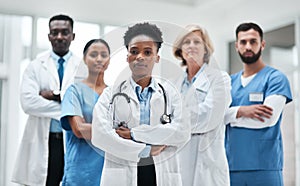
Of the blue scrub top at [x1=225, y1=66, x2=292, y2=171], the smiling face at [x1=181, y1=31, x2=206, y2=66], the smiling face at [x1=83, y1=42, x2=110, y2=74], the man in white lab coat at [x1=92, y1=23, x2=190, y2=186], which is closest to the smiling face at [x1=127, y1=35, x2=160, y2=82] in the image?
the man in white lab coat at [x1=92, y1=23, x2=190, y2=186]

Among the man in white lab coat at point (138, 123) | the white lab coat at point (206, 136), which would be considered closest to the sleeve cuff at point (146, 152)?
the man in white lab coat at point (138, 123)

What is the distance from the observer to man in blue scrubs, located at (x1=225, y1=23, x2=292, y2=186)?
2.62 m

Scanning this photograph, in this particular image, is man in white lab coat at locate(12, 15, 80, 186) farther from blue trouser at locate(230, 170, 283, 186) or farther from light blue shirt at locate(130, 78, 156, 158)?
blue trouser at locate(230, 170, 283, 186)

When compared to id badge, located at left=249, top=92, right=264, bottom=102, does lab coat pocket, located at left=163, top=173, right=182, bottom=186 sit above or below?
below

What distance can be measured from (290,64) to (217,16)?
23.3 inches

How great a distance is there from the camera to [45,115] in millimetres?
2547

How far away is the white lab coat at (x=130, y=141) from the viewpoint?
2.14 meters

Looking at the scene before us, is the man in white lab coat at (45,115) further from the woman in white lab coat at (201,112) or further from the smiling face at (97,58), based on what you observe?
the woman in white lab coat at (201,112)

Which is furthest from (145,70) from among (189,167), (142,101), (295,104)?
(295,104)

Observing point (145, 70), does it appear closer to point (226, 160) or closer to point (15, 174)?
point (226, 160)

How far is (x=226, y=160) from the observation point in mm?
2527

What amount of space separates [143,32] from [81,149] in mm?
627

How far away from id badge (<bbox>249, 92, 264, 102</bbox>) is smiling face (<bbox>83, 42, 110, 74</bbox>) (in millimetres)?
827

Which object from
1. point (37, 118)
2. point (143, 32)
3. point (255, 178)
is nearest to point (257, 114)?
point (255, 178)
